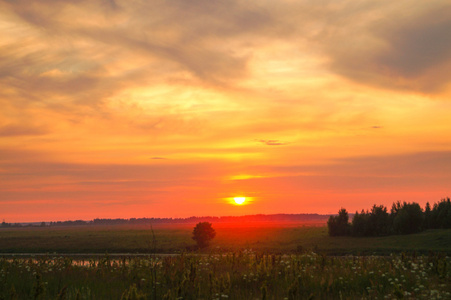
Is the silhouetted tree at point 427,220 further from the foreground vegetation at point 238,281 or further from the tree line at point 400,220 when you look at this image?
the foreground vegetation at point 238,281

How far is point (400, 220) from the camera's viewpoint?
6612cm

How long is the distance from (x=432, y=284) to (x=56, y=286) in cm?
1336

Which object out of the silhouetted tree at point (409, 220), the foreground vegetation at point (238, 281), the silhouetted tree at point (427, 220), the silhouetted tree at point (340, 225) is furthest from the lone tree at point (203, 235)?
the foreground vegetation at point (238, 281)

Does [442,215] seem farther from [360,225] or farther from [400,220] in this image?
[360,225]

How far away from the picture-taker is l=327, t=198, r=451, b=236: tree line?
66125 millimetres

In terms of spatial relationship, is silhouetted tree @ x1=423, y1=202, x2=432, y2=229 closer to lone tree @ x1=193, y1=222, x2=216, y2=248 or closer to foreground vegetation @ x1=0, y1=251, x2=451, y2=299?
lone tree @ x1=193, y1=222, x2=216, y2=248

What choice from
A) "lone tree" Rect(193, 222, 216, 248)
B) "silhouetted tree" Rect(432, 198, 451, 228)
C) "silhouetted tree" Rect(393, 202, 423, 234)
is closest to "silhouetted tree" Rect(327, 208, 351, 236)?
"silhouetted tree" Rect(393, 202, 423, 234)

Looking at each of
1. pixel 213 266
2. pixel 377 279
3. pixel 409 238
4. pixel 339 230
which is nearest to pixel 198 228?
pixel 339 230

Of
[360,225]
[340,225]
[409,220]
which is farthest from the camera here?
[340,225]

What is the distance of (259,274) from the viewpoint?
1498 cm

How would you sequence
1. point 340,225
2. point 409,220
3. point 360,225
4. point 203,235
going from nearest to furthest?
point 203,235
point 409,220
point 360,225
point 340,225

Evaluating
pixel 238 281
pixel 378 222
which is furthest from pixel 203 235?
pixel 238 281

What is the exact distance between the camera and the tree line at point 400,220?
6612cm

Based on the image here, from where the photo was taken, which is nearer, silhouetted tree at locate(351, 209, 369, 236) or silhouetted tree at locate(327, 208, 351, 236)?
silhouetted tree at locate(351, 209, 369, 236)
